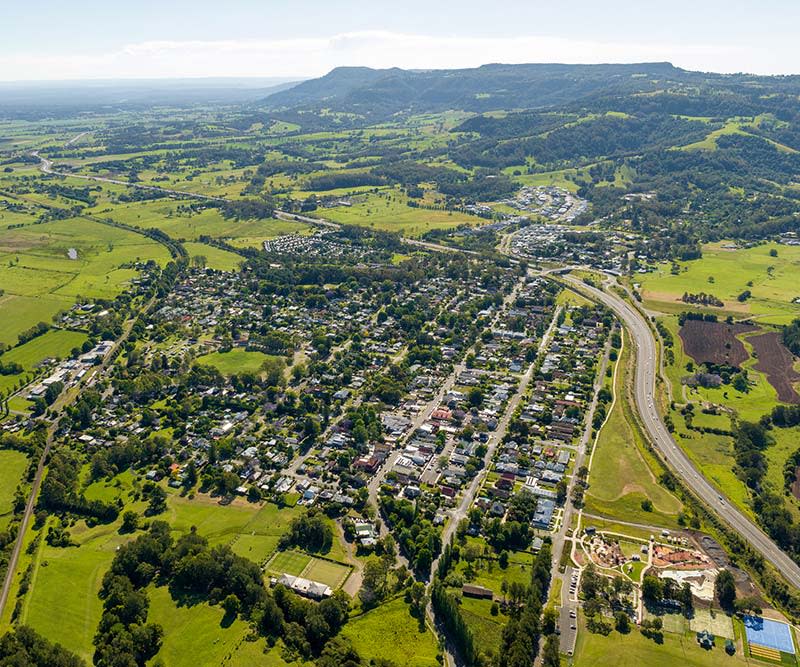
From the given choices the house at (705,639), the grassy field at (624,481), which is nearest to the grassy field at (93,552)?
the grassy field at (624,481)

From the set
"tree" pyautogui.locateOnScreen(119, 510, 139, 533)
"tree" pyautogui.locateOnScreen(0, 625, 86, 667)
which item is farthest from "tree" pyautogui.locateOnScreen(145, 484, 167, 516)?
"tree" pyautogui.locateOnScreen(0, 625, 86, 667)

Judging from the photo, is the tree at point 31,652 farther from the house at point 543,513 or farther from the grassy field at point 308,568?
the house at point 543,513

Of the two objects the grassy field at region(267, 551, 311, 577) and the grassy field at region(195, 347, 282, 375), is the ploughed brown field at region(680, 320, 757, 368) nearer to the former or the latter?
the grassy field at region(267, 551, 311, 577)

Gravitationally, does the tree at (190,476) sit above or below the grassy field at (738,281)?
below

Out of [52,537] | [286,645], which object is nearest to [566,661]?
[286,645]

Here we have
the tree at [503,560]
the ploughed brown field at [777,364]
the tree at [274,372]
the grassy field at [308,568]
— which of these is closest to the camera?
the grassy field at [308,568]

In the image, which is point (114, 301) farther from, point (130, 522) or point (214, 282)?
point (130, 522)

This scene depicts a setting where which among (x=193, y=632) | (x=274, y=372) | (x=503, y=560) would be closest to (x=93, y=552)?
(x=193, y=632)

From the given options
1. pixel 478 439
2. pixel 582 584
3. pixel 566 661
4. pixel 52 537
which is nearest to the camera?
pixel 566 661
